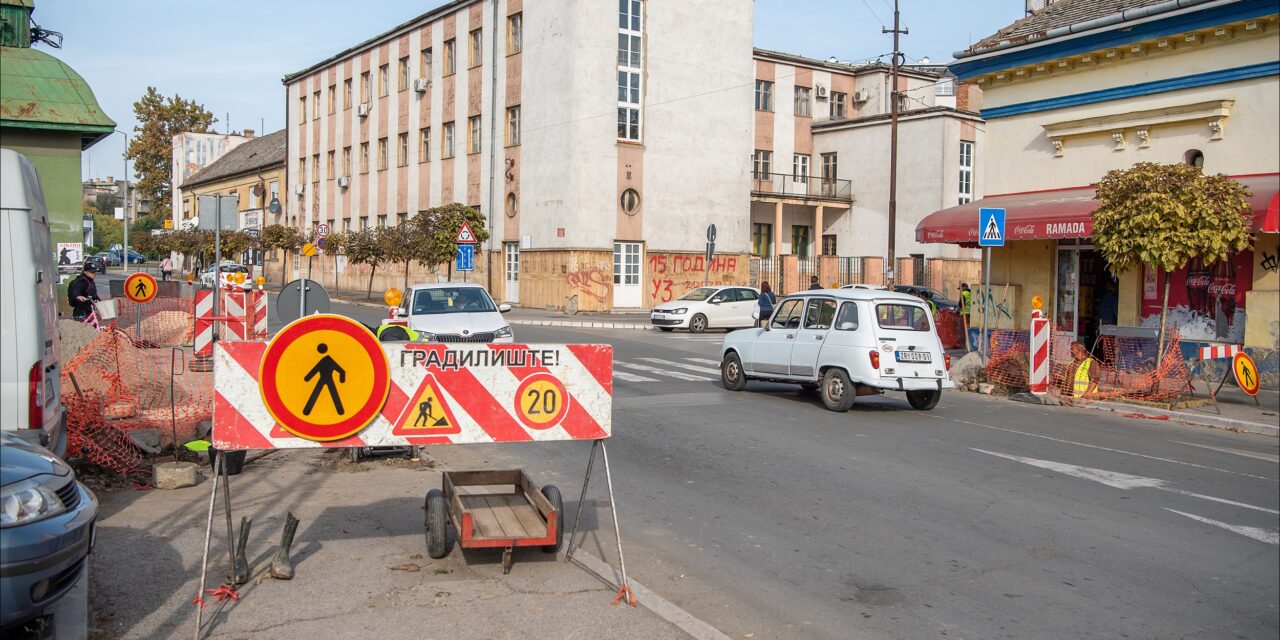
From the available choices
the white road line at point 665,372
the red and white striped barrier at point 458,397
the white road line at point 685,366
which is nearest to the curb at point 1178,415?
the white road line at point 665,372

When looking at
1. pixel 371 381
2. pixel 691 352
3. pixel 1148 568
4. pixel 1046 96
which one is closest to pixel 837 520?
pixel 1148 568

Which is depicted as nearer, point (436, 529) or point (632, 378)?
point (436, 529)

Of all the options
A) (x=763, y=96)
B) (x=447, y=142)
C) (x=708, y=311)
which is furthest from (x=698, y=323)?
(x=763, y=96)

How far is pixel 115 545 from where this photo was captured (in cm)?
653

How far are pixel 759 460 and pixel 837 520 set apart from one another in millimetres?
2385

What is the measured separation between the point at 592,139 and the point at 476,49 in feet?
30.9

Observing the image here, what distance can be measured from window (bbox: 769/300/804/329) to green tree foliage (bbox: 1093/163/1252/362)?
453cm

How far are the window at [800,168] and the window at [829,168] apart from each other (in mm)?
872

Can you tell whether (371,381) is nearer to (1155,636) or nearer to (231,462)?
(231,462)

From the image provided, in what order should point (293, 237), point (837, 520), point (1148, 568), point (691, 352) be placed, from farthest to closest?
point (293, 237) < point (691, 352) < point (837, 520) < point (1148, 568)

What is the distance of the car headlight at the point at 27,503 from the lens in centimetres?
446

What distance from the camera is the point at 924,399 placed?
14047mm

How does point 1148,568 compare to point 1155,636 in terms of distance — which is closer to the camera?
point 1155,636

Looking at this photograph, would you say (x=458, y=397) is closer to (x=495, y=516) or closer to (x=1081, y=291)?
(x=495, y=516)
